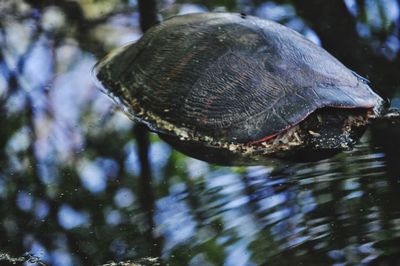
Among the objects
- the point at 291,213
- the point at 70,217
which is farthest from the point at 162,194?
the point at 291,213

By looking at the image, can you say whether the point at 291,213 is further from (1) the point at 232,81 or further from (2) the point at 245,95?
(1) the point at 232,81

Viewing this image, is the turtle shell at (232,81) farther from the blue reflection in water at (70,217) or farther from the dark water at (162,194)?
the blue reflection in water at (70,217)

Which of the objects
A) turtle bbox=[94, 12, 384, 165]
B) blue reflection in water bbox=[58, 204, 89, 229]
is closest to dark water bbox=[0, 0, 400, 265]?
blue reflection in water bbox=[58, 204, 89, 229]

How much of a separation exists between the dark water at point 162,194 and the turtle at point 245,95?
0.53 feet

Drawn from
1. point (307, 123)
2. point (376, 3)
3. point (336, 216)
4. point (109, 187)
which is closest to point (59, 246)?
point (109, 187)

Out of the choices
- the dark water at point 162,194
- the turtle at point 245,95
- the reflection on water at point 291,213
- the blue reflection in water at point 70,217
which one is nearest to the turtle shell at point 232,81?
the turtle at point 245,95

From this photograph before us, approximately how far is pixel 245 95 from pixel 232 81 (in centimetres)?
17

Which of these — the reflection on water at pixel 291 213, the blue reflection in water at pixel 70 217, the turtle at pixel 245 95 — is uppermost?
the turtle at pixel 245 95

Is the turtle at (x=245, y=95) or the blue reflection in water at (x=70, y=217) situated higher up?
the turtle at (x=245, y=95)

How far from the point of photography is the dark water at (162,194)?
4.18m

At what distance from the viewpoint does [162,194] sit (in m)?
4.91

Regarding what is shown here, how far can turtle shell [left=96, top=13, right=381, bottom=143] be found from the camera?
5336 millimetres

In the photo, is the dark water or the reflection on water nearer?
the reflection on water

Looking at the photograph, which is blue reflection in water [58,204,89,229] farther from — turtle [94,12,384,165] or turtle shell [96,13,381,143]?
turtle shell [96,13,381,143]
